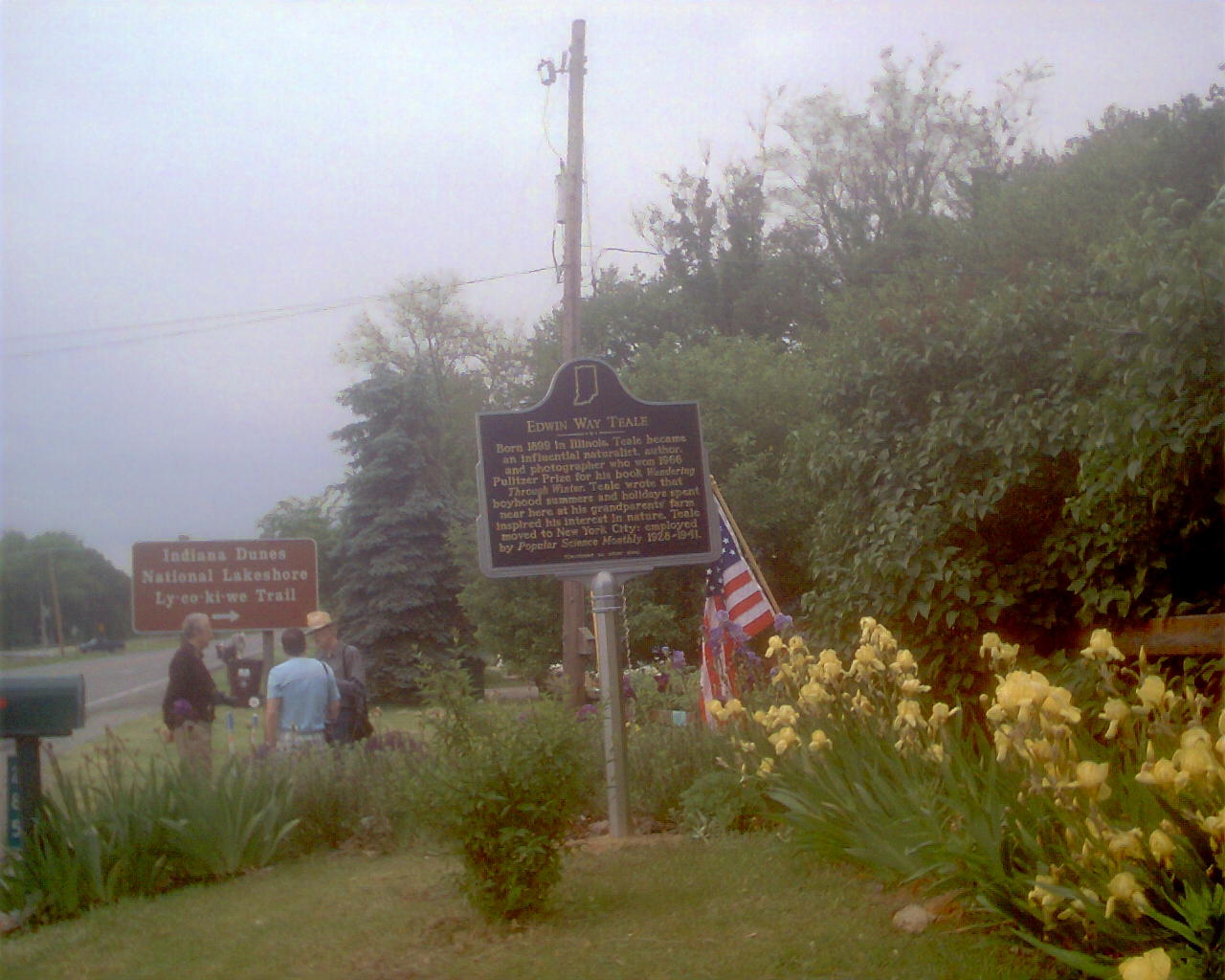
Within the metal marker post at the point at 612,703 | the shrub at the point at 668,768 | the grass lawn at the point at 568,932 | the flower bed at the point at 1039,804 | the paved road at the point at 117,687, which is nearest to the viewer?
the flower bed at the point at 1039,804

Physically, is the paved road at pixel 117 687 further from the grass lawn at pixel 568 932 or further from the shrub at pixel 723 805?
the shrub at pixel 723 805

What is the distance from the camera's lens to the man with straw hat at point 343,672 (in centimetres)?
914

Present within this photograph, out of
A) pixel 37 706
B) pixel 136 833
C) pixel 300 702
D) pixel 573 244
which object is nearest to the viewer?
pixel 37 706

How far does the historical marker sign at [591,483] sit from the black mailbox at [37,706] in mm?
2338

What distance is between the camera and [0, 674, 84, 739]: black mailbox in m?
6.52

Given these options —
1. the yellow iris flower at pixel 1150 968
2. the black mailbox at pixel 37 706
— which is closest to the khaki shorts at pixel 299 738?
the black mailbox at pixel 37 706

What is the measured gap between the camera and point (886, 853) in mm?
5156

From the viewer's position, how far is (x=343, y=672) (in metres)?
9.42

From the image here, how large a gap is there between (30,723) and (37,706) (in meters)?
0.10

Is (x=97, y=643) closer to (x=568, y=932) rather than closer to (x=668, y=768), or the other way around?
(x=668, y=768)

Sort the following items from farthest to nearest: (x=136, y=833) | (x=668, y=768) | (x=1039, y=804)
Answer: (x=668, y=768), (x=136, y=833), (x=1039, y=804)

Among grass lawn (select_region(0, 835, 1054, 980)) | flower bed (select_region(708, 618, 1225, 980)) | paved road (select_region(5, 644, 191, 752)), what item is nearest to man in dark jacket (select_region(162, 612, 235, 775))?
paved road (select_region(5, 644, 191, 752))

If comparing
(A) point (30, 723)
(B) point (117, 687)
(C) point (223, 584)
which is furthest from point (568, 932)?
(B) point (117, 687)

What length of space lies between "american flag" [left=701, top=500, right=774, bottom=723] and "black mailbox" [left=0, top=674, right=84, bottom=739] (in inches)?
174
